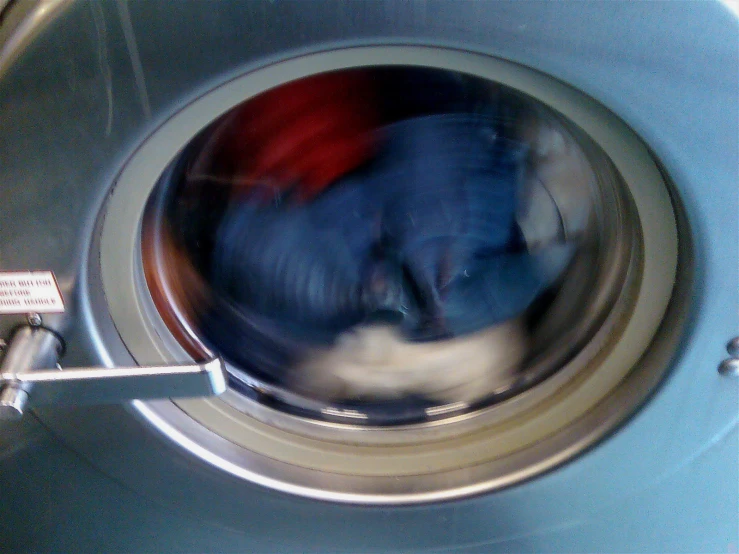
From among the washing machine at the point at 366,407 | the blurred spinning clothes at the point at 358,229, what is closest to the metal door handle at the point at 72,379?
the washing machine at the point at 366,407

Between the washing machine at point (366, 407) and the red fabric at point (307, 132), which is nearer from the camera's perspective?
the washing machine at point (366, 407)

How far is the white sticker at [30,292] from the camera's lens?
0.37 meters

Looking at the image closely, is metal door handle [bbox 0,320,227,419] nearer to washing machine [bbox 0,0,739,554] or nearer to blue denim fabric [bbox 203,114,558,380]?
washing machine [bbox 0,0,739,554]

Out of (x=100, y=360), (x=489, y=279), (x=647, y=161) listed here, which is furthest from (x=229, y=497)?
(x=647, y=161)

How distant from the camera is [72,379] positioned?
37 cm

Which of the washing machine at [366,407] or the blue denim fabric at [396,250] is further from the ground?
the blue denim fabric at [396,250]

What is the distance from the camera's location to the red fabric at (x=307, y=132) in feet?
1.34

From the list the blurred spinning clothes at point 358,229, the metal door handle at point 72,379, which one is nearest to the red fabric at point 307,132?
the blurred spinning clothes at point 358,229

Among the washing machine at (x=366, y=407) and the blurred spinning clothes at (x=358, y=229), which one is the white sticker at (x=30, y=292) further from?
the blurred spinning clothes at (x=358, y=229)

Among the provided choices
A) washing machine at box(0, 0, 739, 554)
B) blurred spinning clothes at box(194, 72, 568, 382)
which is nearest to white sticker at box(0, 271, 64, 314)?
washing machine at box(0, 0, 739, 554)

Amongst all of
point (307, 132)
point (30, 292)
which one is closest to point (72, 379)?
point (30, 292)

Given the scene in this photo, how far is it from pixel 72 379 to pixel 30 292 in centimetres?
5

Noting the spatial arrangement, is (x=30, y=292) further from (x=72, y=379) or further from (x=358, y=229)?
(x=358, y=229)

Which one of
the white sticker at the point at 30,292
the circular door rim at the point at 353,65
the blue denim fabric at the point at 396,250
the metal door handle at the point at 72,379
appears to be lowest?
the metal door handle at the point at 72,379
